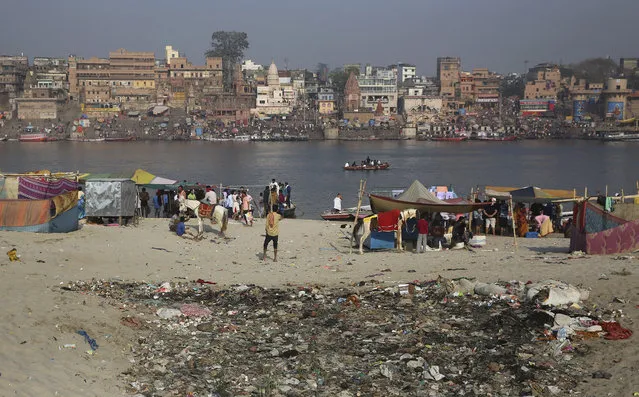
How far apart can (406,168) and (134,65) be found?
6106cm

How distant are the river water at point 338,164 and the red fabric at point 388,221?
12973 mm

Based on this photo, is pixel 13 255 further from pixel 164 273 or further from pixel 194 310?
pixel 194 310

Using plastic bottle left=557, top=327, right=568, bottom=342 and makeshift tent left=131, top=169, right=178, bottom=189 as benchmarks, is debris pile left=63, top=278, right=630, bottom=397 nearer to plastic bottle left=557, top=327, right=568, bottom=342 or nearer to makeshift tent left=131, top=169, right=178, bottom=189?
plastic bottle left=557, top=327, right=568, bottom=342

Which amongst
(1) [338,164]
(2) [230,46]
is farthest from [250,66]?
(1) [338,164]

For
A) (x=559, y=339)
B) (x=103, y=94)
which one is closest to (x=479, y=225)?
(x=559, y=339)

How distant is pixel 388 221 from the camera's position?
1337 cm

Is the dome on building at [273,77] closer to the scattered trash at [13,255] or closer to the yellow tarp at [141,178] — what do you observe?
the yellow tarp at [141,178]

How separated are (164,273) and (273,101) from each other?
305ft

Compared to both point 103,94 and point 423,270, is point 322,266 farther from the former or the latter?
point 103,94

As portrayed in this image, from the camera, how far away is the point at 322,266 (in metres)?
11.7

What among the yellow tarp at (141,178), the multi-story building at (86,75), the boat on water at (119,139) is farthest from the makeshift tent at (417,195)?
the multi-story building at (86,75)

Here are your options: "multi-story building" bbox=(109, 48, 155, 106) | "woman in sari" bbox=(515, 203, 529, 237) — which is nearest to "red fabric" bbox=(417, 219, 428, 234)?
"woman in sari" bbox=(515, 203, 529, 237)

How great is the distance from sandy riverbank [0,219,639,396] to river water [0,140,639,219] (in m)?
12.8

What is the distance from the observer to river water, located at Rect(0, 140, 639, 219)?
141 feet
